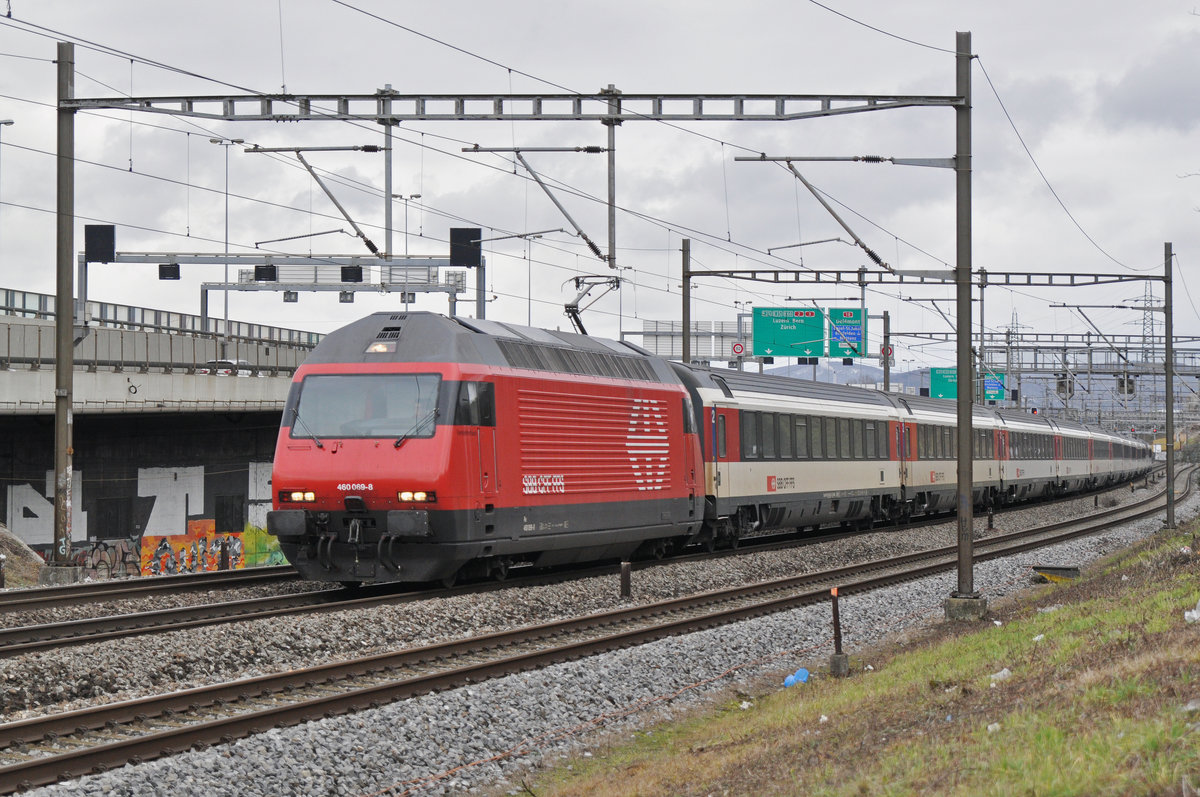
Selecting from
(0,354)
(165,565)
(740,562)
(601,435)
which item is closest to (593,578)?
(601,435)

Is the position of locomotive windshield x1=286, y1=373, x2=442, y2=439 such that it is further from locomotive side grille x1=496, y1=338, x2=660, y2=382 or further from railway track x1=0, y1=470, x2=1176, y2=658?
railway track x1=0, y1=470, x2=1176, y2=658

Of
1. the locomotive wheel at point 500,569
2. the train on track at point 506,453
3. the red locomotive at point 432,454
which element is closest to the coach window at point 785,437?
the train on track at point 506,453

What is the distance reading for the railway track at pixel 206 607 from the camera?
13.8 meters

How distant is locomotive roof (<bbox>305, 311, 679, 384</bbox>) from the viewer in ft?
57.0

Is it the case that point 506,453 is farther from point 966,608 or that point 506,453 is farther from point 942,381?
point 942,381

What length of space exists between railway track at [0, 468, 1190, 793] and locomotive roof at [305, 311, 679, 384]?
3.95 meters

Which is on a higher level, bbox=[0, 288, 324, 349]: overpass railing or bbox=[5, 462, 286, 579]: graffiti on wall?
bbox=[0, 288, 324, 349]: overpass railing

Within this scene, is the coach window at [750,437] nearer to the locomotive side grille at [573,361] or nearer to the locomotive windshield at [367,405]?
the locomotive side grille at [573,361]

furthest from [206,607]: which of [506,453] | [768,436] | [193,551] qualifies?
[193,551]

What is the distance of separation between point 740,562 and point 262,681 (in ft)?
44.5

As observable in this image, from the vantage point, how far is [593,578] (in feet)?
66.4

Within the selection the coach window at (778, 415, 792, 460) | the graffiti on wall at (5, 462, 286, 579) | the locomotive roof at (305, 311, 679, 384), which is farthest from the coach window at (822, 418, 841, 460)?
the graffiti on wall at (5, 462, 286, 579)

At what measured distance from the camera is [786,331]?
5716 cm

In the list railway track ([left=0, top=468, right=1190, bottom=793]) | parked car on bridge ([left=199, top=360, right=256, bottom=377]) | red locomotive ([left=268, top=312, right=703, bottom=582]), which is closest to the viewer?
railway track ([left=0, top=468, right=1190, bottom=793])
